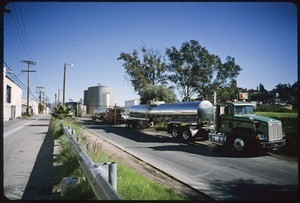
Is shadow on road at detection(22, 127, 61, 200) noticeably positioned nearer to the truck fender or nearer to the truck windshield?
the truck fender

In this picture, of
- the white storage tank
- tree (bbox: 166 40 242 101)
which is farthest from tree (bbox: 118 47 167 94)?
the white storage tank

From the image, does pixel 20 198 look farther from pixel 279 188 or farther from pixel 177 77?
pixel 177 77

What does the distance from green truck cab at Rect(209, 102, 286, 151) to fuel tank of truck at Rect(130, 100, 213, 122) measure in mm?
2998

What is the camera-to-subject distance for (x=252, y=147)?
1182cm

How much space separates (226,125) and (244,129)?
4.24ft

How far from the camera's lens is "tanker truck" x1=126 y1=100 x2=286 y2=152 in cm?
1152

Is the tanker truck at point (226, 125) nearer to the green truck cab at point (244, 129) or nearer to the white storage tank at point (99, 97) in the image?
the green truck cab at point (244, 129)

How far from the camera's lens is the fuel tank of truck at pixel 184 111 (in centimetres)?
1719

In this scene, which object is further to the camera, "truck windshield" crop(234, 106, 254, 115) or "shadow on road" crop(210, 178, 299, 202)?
"truck windshield" crop(234, 106, 254, 115)

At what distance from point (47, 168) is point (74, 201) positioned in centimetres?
363

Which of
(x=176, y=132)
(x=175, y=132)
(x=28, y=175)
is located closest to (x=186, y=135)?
(x=176, y=132)

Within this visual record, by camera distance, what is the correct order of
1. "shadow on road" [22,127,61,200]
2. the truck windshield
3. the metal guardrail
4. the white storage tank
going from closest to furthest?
the metal guardrail < "shadow on road" [22,127,61,200] < the truck windshield < the white storage tank

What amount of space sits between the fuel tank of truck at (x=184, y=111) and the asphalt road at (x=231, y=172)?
5.20m

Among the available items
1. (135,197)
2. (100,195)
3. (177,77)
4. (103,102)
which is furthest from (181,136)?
(103,102)
